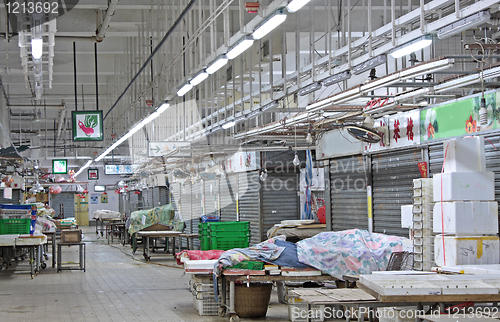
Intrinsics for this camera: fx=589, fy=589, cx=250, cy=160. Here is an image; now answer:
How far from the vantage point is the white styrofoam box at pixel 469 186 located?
285 inches

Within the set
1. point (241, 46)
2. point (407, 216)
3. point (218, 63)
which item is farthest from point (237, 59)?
point (407, 216)

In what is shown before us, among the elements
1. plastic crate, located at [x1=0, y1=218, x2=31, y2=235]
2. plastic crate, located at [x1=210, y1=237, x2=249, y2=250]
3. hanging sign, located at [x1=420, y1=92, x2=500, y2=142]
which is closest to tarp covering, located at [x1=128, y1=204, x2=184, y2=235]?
plastic crate, located at [x1=0, y1=218, x2=31, y2=235]

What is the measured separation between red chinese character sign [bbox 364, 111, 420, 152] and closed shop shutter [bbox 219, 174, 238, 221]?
29.1 ft

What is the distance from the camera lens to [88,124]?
53.1 ft

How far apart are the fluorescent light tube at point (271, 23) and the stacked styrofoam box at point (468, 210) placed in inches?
106

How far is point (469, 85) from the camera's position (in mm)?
7902

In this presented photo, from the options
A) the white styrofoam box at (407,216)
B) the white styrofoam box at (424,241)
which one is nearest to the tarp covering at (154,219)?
the white styrofoam box at (407,216)

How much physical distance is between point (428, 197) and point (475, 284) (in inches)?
92.9

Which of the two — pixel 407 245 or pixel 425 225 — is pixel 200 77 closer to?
pixel 407 245

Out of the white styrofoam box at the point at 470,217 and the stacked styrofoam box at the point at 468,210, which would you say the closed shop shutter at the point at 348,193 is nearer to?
the stacked styrofoam box at the point at 468,210

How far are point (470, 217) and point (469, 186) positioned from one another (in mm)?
382

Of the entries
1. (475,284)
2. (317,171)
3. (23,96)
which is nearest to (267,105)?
(317,171)

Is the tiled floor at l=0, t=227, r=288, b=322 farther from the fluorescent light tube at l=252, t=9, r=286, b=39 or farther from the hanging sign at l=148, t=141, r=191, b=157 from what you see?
the fluorescent light tube at l=252, t=9, r=286, b=39

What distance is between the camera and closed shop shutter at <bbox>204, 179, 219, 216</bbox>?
20859mm
